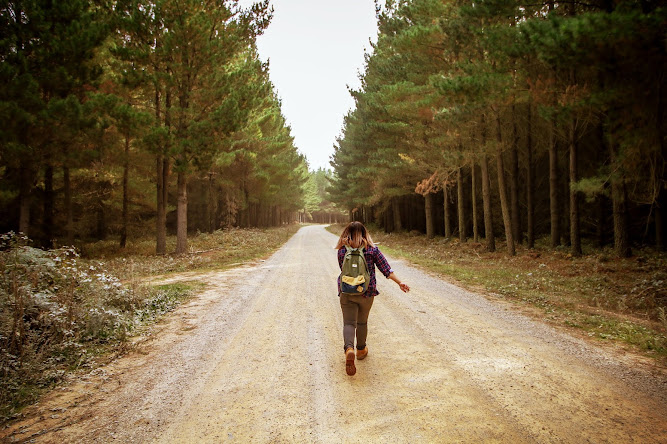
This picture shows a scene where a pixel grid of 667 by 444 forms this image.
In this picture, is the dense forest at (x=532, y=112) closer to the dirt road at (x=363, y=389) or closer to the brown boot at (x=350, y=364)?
the dirt road at (x=363, y=389)

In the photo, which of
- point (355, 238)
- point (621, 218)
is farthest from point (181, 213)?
point (621, 218)

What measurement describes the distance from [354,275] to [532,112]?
17.9 m

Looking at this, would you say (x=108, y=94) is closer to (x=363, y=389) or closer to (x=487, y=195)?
(x=363, y=389)

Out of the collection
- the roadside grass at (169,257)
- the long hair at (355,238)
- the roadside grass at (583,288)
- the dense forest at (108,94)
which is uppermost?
the dense forest at (108,94)

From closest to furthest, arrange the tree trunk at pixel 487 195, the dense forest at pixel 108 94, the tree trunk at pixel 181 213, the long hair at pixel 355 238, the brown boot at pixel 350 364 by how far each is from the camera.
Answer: the brown boot at pixel 350 364, the long hair at pixel 355 238, the dense forest at pixel 108 94, the tree trunk at pixel 487 195, the tree trunk at pixel 181 213

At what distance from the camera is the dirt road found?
321cm

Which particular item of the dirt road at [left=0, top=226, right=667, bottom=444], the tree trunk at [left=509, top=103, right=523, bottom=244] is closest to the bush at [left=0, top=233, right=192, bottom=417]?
the dirt road at [left=0, top=226, right=667, bottom=444]

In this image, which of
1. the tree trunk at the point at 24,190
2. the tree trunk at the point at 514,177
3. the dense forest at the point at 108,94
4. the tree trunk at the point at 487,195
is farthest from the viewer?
the tree trunk at the point at 514,177

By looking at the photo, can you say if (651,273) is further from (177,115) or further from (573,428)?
(177,115)

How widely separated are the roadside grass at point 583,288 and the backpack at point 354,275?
415 cm

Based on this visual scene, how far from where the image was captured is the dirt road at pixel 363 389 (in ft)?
10.5

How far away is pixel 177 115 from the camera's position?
15.4m

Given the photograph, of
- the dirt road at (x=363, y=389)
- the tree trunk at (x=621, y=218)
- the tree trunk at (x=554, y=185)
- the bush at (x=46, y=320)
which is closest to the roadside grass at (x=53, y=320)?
the bush at (x=46, y=320)

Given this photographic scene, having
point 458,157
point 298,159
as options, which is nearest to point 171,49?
point 458,157
